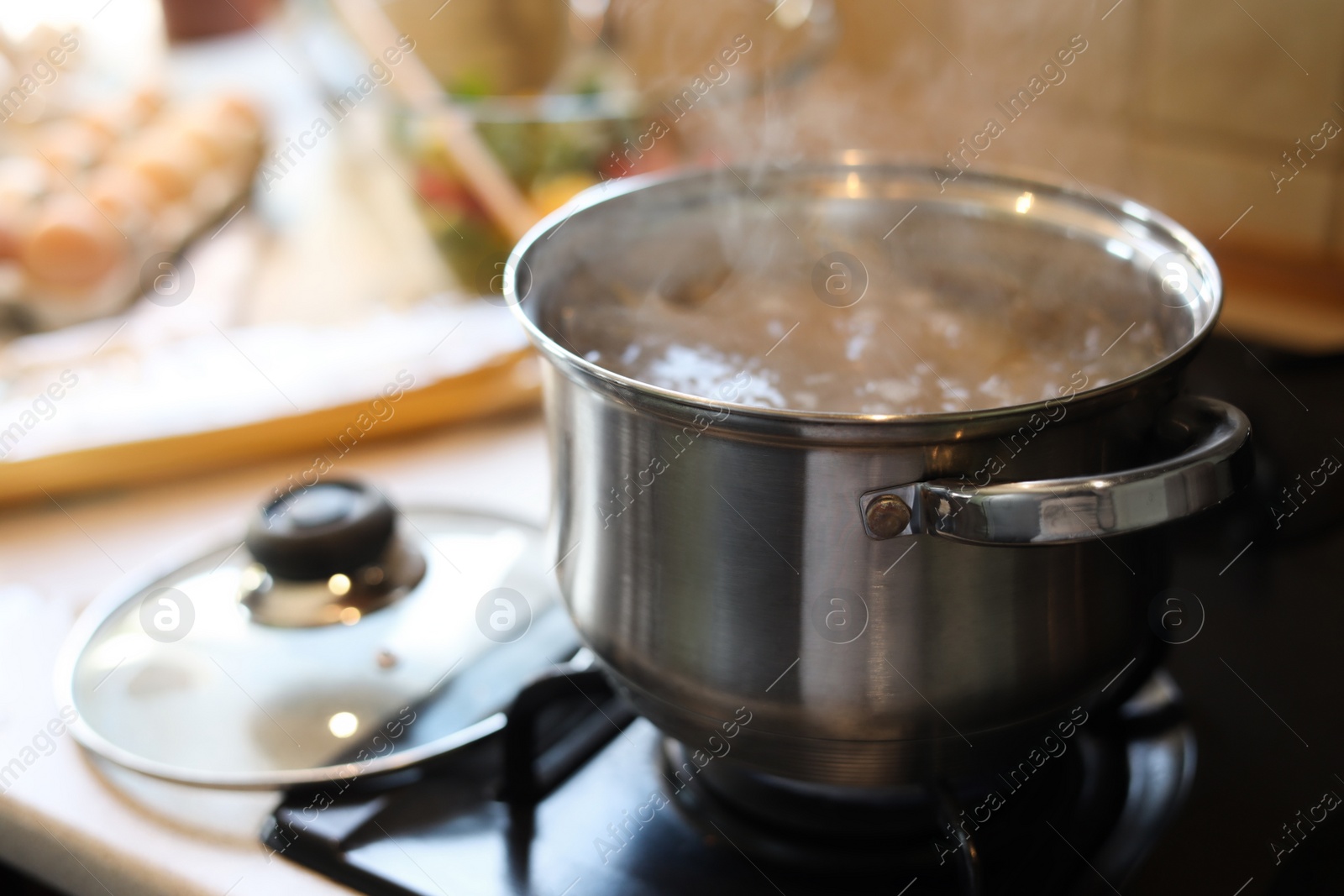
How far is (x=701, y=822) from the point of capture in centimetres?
52

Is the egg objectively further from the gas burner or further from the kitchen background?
the gas burner

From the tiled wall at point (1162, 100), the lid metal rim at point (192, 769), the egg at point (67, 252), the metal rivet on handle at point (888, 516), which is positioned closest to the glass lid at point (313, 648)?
the lid metal rim at point (192, 769)

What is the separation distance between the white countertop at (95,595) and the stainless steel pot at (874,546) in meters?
0.20

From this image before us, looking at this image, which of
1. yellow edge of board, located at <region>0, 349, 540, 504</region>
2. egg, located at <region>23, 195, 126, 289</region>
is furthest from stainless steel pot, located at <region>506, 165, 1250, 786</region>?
egg, located at <region>23, 195, 126, 289</region>

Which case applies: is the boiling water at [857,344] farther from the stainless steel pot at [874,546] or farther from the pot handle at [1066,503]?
the pot handle at [1066,503]

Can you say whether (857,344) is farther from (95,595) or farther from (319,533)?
(95,595)

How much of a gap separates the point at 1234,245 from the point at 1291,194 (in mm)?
62

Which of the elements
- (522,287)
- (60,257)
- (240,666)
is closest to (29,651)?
(240,666)

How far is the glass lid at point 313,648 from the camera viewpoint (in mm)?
546

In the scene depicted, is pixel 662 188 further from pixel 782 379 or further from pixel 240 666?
pixel 240 666

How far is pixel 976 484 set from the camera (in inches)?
14.9

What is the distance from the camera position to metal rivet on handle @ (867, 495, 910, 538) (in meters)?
0.39

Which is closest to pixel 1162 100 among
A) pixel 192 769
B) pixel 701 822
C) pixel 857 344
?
pixel 857 344

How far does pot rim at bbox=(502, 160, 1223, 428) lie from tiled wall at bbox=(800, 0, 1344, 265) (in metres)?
0.41
